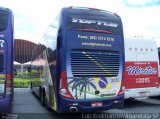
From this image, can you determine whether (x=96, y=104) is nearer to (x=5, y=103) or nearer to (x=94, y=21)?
(x=94, y=21)

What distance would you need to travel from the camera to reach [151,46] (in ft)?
48.7

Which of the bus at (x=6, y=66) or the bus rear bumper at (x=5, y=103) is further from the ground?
the bus at (x=6, y=66)

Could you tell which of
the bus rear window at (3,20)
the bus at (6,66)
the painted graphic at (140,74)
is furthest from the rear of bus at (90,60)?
the painted graphic at (140,74)

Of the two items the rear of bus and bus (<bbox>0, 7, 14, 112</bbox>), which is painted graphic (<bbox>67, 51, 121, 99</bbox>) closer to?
the rear of bus

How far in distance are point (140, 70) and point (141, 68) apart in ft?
0.34

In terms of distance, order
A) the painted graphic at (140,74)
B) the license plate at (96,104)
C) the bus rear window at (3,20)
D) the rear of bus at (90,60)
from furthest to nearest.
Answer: the painted graphic at (140,74), the license plate at (96,104), the bus rear window at (3,20), the rear of bus at (90,60)

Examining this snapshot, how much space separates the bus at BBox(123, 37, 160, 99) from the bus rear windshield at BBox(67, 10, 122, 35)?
307cm

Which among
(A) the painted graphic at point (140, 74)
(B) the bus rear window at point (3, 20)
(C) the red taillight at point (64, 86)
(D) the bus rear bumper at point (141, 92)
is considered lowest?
(D) the bus rear bumper at point (141, 92)

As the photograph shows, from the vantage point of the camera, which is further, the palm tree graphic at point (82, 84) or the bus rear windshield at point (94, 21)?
the bus rear windshield at point (94, 21)

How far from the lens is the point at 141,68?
14484 millimetres

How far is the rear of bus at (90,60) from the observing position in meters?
10.3

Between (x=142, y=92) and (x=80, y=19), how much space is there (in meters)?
5.28

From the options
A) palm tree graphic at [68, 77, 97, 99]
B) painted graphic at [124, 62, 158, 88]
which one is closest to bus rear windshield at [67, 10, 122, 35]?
palm tree graphic at [68, 77, 97, 99]

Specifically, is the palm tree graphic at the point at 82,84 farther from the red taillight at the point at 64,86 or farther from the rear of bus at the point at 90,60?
the red taillight at the point at 64,86
